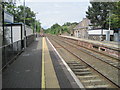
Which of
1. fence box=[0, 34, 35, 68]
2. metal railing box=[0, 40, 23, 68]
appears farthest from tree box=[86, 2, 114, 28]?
metal railing box=[0, 40, 23, 68]

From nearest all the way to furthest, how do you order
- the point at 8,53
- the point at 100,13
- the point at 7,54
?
1. the point at 7,54
2. the point at 8,53
3. the point at 100,13

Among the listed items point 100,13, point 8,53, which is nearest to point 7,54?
point 8,53

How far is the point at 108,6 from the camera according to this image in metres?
44.1

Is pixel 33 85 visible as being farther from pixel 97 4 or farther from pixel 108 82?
pixel 97 4

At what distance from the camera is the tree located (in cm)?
4341

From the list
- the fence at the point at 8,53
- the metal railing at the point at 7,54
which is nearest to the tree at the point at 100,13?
the fence at the point at 8,53

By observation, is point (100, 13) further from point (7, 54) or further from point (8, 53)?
point (7, 54)

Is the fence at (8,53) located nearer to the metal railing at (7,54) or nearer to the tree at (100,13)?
the metal railing at (7,54)

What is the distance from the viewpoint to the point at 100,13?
4409 centimetres

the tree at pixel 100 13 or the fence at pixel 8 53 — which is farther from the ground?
the tree at pixel 100 13

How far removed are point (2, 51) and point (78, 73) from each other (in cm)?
367

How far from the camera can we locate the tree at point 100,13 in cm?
4341

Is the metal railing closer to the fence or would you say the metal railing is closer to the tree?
the fence

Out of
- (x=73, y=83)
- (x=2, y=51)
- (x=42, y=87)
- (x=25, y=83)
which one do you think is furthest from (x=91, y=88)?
(x=2, y=51)
